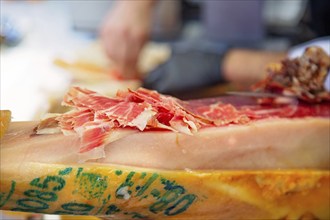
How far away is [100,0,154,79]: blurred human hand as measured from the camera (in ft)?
5.67

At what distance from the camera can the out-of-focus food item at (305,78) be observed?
1.05 m

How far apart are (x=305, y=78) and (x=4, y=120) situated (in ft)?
2.17

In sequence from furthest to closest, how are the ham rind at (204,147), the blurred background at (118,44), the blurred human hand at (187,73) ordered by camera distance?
the blurred human hand at (187,73) < the blurred background at (118,44) < the ham rind at (204,147)

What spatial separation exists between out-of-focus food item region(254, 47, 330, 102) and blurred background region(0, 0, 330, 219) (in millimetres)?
400

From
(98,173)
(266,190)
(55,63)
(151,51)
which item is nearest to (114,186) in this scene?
(98,173)

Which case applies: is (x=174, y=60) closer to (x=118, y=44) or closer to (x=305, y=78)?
(x=118, y=44)

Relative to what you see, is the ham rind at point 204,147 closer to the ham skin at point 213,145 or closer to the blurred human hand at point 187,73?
the ham skin at point 213,145

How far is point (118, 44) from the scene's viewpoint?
5.70 feet

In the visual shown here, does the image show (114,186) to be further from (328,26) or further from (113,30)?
(328,26)

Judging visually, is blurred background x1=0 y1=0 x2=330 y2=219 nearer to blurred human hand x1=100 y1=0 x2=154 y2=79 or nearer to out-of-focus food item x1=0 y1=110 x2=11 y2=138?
blurred human hand x1=100 y1=0 x2=154 y2=79

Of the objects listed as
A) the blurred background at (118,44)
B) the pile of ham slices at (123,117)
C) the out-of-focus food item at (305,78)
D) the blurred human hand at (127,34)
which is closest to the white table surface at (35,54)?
the blurred background at (118,44)

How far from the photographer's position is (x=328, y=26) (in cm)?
194

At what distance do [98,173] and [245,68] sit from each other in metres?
1.11

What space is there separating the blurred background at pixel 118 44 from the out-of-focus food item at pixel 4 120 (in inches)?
6.3
